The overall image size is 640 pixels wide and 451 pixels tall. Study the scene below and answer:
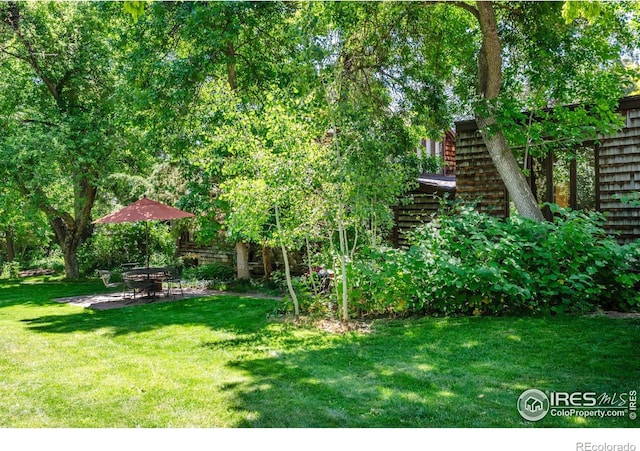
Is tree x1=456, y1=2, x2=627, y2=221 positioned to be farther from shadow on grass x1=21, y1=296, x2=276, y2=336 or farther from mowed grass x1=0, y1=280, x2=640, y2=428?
shadow on grass x1=21, y1=296, x2=276, y2=336

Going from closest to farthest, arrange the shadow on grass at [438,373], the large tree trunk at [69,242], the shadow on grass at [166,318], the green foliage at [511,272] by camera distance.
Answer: the shadow on grass at [438,373], the green foliage at [511,272], the shadow on grass at [166,318], the large tree trunk at [69,242]

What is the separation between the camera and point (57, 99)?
50.3 feet

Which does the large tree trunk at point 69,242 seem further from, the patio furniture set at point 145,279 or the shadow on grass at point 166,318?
the shadow on grass at point 166,318

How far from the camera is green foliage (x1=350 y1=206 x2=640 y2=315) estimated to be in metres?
6.77

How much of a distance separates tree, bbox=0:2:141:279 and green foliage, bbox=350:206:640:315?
9.50m

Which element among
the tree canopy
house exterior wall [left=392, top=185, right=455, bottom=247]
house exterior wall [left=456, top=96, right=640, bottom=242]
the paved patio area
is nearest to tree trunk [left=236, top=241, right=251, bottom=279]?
the tree canopy

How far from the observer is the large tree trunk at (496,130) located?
8.82 m

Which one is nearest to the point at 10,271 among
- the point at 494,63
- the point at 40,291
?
the point at 40,291

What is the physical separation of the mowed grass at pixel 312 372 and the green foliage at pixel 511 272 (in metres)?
0.42

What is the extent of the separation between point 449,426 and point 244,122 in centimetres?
522

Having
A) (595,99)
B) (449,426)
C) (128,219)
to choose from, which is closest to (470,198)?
(595,99)

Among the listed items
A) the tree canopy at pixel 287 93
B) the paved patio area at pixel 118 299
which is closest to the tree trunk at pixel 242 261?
the tree canopy at pixel 287 93
